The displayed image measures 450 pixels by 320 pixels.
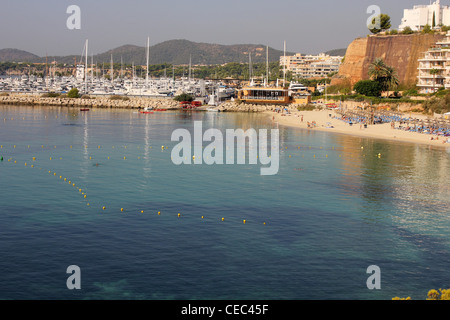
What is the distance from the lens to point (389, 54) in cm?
12762

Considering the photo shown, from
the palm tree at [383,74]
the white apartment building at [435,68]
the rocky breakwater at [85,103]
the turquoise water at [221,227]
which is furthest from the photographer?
the rocky breakwater at [85,103]

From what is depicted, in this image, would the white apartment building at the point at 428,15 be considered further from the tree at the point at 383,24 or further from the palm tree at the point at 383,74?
the palm tree at the point at 383,74

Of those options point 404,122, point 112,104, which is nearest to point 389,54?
point 404,122

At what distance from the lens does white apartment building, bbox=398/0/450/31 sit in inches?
5354

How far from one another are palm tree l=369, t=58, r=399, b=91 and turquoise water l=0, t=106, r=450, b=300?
2565 inches

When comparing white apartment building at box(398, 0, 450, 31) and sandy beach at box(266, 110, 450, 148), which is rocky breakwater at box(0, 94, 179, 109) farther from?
white apartment building at box(398, 0, 450, 31)

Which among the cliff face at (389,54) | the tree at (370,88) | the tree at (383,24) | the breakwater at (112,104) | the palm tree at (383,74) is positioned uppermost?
the tree at (383,24)

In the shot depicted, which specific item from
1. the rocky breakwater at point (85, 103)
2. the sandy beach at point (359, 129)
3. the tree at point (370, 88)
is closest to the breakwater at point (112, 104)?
the rocky breakwater at point (85, 103)

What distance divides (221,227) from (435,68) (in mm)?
92554

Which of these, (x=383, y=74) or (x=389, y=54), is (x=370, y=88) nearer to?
(x=383, y=74)

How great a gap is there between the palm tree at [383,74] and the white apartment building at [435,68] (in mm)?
6183

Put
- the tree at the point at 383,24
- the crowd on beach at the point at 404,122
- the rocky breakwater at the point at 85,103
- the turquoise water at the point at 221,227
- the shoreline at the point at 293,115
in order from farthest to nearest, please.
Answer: the rocky breakwater at the point at 85,103
the tree at the point at 383,24
the shoreline at the point at 293,115
the crowd on beach at the point at 404,122
the turquoise water at the point at 221,227

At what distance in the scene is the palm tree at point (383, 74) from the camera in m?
118
